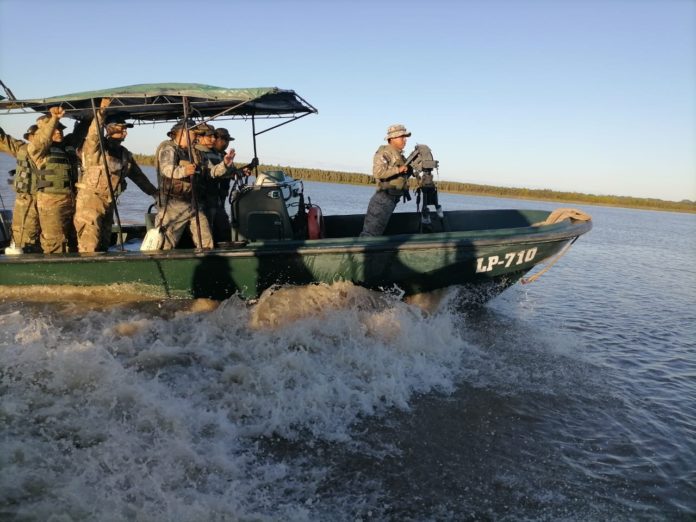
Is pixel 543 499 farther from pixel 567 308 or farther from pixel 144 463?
pixel 567 308

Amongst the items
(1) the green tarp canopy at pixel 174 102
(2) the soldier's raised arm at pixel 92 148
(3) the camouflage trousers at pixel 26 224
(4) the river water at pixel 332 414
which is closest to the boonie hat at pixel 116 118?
(1) the green tarp canopy at pixel 174 102

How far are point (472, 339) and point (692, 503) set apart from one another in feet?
10.1

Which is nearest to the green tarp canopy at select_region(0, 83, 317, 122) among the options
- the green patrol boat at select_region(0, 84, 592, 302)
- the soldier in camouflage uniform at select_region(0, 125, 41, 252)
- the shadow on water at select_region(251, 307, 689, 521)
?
the green patrol boat at select_region(0, 84, 592, 302)

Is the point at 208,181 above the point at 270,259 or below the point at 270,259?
above

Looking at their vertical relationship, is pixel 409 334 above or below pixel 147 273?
below

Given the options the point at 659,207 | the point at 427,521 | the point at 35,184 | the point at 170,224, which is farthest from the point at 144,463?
the point at 659,207

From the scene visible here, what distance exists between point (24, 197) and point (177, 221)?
82.1 inches

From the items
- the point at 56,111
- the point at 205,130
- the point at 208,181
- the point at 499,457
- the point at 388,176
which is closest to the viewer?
the point at 499,457

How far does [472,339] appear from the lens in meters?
6.25

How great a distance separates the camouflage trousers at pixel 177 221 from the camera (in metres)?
6.13

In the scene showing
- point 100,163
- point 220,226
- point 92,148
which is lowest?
point 220,226

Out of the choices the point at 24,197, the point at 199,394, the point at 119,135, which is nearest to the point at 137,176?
the point at 119,135

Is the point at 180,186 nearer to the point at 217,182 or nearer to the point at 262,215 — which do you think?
the point at 217,182

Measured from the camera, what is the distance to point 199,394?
13.8 feet
